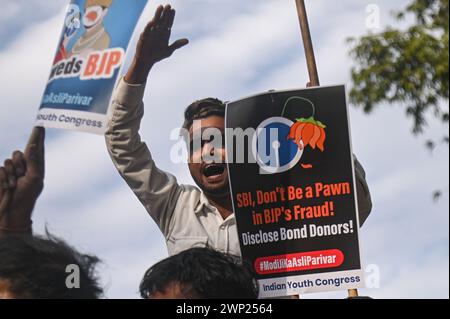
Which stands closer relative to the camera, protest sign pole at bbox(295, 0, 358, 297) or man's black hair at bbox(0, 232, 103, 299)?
man's black hair at bbox(0, 232, 103, 299)

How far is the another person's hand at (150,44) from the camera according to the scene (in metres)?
4.22

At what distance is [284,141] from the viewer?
4.20 meters

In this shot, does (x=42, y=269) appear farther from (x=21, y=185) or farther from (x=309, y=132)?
(x=309, y=132)

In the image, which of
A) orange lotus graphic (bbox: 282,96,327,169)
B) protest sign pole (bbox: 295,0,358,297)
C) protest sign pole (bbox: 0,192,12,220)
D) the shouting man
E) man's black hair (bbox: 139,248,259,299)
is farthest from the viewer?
protest sign pole (bbox: 295,0,358,297)

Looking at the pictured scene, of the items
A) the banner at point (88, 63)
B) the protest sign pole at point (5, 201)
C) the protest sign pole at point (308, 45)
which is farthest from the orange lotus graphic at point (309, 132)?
the protest sign pole at point (5, 201)

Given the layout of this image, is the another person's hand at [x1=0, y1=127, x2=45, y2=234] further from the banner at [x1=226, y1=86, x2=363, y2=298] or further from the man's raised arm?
the banner at [x1=226, y1=86, x2=363, y2=298]

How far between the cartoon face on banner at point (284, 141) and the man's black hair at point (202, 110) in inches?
12.8

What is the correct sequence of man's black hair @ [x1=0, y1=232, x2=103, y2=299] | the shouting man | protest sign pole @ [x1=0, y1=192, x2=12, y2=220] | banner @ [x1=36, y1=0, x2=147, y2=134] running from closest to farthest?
1. man's black hair @ [x1=0, y1=232, x2=103, y2=299]
2. banner @ [x1=36, y1=0, x2=147, y2=134]
3. protest sign pole @ [x1=0, y1=192, x2=12, y2=220]
4. the shouting man

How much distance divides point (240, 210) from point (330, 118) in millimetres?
618

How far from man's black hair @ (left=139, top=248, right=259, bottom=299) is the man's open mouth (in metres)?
1.62

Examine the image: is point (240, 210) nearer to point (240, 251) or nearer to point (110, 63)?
point (240, 251)

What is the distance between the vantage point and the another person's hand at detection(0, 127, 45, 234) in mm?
4043

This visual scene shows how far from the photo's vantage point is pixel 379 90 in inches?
231

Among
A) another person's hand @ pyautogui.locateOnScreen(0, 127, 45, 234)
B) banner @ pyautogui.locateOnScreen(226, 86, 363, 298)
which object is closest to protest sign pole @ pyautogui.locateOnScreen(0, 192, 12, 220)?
another person's hand @ pyautogui.locateOnScreen(0, 127, 45, 234)
